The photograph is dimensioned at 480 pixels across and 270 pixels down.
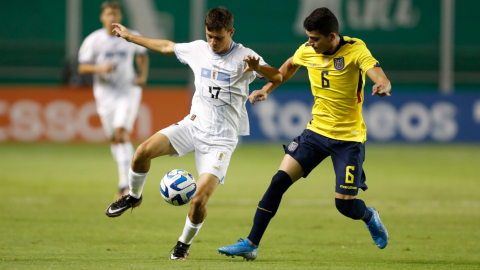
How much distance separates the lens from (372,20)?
2439cm

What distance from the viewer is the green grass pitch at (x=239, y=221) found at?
578cm

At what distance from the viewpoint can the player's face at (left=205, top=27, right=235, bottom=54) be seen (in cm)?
590

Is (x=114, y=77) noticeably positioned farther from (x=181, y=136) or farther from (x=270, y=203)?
(x=270, y=203)

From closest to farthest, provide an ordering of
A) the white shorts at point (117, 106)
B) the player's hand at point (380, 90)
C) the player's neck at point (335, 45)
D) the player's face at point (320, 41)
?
1. the player's hand at point (380, 90)
2. the player's face at point (320, 41)
3. the player's neck at point (335, 45)
4. the white shorts at point (117, 106)

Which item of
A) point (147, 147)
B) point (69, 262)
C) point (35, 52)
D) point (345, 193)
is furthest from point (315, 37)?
point (35, 52)

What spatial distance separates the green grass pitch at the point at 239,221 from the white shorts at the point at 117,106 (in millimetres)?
1182

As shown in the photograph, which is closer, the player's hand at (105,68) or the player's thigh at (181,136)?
the player's thigh at (181,136)

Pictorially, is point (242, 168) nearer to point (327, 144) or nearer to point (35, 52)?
point (327, 144)

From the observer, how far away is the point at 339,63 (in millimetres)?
6016

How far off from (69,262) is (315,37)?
2.93 m

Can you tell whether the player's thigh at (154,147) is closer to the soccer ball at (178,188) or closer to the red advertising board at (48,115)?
the soccer ball at (178,188)

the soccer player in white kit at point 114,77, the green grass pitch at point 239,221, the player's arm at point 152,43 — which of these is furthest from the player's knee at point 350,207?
the soccer player in white kit at point 114,77

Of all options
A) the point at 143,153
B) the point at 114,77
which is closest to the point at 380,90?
the point at 143,153

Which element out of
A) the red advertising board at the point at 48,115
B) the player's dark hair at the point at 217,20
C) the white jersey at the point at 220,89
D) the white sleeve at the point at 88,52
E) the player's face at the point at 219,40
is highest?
the player's dark hair at the point at 217,20
